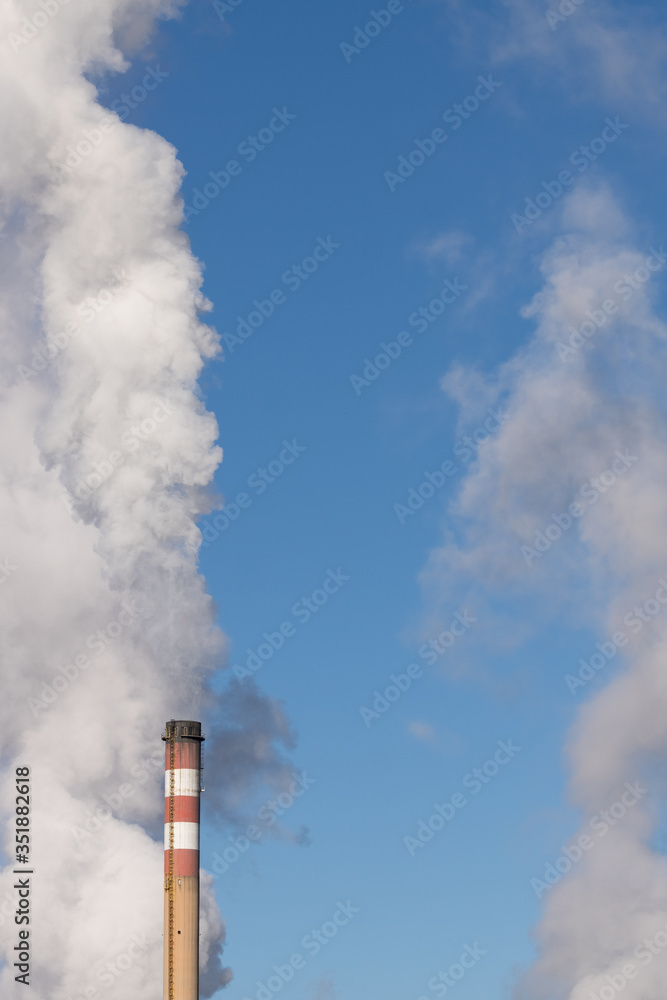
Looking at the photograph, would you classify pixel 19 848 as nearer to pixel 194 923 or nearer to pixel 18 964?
pixel 18 964

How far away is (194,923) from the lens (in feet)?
324

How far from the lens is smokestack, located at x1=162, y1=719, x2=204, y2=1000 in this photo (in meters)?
98.0

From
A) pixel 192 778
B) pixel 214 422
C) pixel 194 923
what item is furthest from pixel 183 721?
pixel 214 422

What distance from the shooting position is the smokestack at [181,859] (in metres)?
98.0

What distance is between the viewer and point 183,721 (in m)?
102

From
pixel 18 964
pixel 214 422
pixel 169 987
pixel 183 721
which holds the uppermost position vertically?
pixel 214 422

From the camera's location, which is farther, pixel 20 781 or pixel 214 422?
pixel 20 781

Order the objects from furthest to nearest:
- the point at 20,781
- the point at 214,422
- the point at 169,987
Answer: the point at 20,781
the point at 214,422
the point at 169,987

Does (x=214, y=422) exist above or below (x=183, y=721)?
above

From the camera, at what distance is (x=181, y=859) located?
99.4m

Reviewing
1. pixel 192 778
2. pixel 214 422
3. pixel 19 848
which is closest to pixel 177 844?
pixel 192 778

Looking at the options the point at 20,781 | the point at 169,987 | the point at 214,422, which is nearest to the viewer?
the point at 169,987

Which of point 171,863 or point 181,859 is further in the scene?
point 171,863

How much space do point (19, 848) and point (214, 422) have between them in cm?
3433
